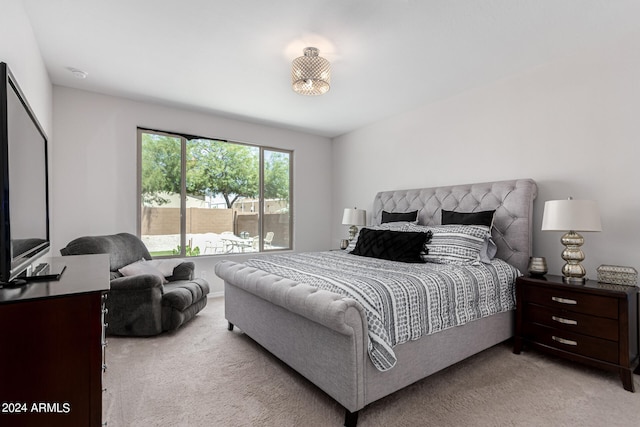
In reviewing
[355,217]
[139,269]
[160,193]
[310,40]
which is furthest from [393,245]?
[160,193]

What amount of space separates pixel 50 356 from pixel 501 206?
3398mm

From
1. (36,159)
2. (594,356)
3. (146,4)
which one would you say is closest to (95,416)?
(36,159)

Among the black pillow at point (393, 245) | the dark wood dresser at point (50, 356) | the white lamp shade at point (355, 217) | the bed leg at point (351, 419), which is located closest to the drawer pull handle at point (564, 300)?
the black pillow at point (393, 245)

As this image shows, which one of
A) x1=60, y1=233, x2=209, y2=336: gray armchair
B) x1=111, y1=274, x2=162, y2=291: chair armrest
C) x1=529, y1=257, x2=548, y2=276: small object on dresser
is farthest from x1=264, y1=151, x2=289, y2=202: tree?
x1=529, y1=257, x2=548, y2=276: small object on dresser

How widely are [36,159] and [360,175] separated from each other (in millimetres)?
3922

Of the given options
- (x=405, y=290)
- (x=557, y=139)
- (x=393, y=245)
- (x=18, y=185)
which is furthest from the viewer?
(x=393, y=245)

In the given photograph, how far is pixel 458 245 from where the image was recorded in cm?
268

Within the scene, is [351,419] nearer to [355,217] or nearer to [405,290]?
[405,290]

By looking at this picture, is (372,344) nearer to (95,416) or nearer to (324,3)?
(95,416)

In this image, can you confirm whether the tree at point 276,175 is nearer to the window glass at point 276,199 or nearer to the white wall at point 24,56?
the window glass at point 276,199

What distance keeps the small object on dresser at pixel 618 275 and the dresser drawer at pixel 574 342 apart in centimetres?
46

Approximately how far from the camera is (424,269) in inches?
91.0

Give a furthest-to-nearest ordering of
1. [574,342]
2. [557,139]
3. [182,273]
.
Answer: [182,273]
[557,139]
[574,342]

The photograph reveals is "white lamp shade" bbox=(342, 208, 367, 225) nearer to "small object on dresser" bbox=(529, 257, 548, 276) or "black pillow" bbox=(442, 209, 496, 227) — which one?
"black pillow" bbox=(442, 209, 496, 227)
